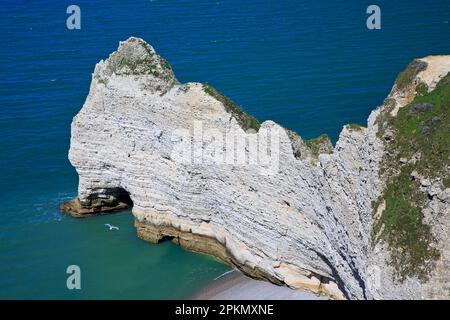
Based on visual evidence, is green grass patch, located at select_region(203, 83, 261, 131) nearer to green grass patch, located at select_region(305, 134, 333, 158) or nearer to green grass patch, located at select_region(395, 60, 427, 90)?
green grass patch, located at select_region(305, 134, 333, 158)

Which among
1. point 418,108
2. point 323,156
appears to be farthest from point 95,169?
point 418,108

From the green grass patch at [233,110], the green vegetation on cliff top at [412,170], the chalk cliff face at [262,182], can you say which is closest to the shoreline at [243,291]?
the chalk cliff face at [262,182]

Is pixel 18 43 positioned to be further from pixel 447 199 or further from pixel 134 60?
pixel 447 199

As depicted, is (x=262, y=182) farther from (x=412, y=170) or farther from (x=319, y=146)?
(x=412, y=170)

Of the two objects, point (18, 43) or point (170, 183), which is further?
point (18, 43)

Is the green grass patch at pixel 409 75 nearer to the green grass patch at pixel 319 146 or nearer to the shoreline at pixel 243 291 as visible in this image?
the green grass patch at pixel 319 146

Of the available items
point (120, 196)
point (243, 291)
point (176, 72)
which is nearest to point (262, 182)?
point (243, 291)

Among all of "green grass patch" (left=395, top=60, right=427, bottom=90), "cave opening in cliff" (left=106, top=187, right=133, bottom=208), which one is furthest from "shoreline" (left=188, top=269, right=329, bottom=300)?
"green grass patch" (left=395, top=60, right=427, bottom=90)

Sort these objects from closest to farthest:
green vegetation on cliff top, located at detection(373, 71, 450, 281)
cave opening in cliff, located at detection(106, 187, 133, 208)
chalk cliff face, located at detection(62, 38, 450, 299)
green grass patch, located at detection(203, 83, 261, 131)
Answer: green vegetation on cliff top, located at detection(373, 71, 450, 281) < chalk cliff face, located at detection(62, 38, 450, 299) < green grass patch, located at detection(203, 83, 261, 131) < cave opening in cliff, located at detection(106, 187, 133, 208)
